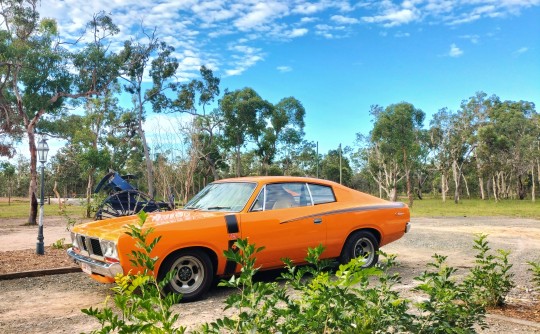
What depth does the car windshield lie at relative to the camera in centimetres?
654

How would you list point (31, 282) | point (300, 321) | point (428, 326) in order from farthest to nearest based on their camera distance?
point (31, 282) < point (428, 326) < point (300, 321)

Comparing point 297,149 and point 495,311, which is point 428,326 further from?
point 297,149

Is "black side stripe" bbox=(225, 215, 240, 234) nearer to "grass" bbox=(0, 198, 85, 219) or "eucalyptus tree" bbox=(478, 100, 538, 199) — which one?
"grass" bbox=(0, 198, 85, 219)

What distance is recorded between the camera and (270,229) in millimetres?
6332

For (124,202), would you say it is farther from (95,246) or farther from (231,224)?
(231,224)

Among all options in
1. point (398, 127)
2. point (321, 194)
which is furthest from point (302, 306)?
point (398, 127)

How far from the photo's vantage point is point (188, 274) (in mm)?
5805

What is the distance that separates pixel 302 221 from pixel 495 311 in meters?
2.71

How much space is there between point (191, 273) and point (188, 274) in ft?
0.14

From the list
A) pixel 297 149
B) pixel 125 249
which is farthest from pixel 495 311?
pixel 297 149

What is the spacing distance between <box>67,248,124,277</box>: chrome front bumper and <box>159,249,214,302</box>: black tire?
58 centimetres

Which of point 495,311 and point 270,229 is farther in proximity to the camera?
point 270,229

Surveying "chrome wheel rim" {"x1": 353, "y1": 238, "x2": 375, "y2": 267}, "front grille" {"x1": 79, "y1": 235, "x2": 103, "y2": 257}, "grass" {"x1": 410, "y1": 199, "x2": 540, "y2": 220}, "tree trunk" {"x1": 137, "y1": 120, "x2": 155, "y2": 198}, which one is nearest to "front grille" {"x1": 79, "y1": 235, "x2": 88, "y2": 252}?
"front grille" {"x1": 79, "y1": 235, "x2": 103, "y2": 257}

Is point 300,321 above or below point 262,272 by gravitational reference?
above
